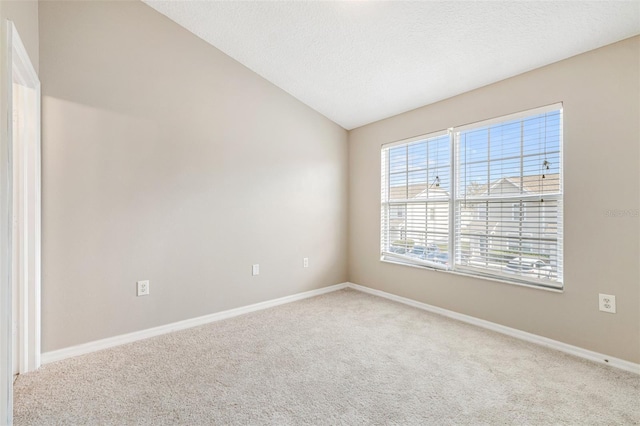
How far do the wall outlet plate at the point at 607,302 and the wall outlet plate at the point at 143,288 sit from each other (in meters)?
3.57

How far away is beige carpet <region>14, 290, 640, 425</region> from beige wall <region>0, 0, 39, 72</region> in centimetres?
208

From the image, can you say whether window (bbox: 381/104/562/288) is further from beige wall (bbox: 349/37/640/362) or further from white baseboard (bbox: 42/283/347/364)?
white baseboard (bbox: 42/283/347/364)

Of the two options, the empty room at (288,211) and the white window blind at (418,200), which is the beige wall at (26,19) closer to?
the empty room at (288,211)

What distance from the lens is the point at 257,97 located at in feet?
10.5

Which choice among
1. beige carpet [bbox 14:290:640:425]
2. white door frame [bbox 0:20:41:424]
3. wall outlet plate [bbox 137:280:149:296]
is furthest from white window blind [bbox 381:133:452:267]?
white door frame [bbox 0:20:41:424]

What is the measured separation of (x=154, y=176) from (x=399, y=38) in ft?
7.78

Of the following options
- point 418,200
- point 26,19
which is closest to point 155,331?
point 26,19

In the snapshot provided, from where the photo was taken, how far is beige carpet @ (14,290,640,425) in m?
1.56

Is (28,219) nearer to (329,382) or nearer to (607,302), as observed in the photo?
(329,382)

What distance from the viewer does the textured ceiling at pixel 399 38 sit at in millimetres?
A: 1950

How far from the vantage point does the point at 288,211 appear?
3.50 meters

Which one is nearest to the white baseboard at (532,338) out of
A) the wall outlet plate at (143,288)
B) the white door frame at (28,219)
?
the wall outlet plate at (143,288)

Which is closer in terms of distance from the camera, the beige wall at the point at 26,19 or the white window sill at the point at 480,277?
the beige wall at the point at 26,19

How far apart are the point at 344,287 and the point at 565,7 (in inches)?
137
